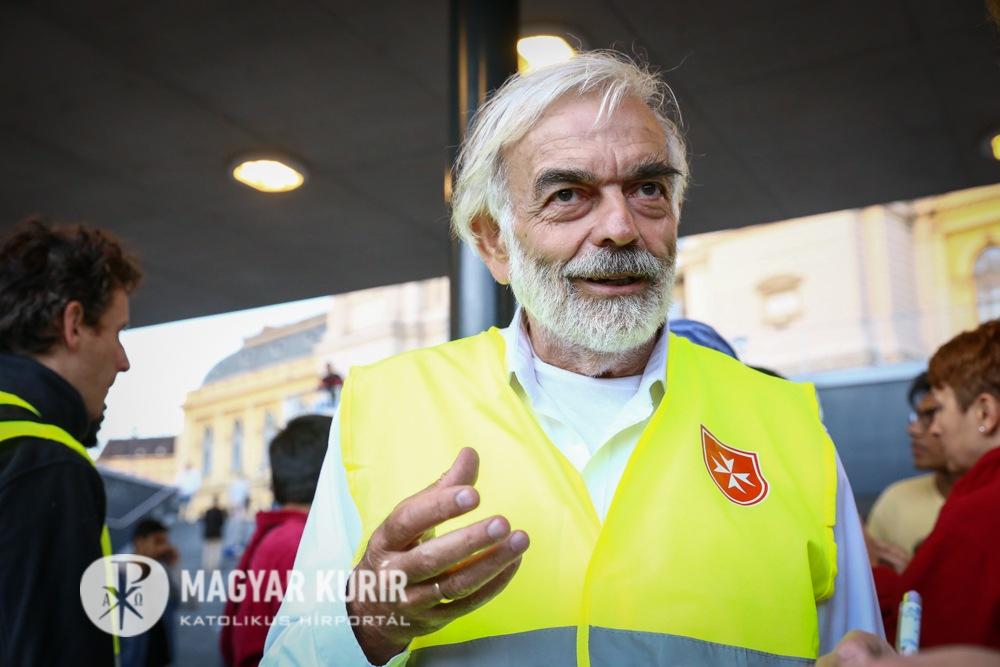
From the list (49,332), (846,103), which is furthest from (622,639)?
(846,103)

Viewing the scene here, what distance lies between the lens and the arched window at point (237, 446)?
22728 mm

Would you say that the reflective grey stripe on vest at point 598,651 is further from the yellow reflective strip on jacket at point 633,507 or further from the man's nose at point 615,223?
the man's nose at point 615,223

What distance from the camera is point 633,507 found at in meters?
1.49

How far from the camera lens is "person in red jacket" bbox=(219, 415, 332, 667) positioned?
2758 mm

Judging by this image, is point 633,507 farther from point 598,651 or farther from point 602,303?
point 602,303

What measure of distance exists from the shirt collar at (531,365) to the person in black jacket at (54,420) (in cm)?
95

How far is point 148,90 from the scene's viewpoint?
430 centimetres

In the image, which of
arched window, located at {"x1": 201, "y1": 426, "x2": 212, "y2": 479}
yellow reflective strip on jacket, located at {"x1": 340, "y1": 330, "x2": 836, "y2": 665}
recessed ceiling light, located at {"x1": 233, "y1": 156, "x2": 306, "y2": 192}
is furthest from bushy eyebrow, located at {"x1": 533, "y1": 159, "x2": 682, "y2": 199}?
arched window, located at {"x1": 201, "y1": 426, "x2": 212, "y2": 479}

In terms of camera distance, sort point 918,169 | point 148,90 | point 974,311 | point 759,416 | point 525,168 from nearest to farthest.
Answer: point 759,416, point 525,168, point 148,90, point 918,169, point 974,311

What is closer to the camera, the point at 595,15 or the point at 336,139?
the point at 595,15

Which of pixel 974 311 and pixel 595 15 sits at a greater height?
pixel 974 311

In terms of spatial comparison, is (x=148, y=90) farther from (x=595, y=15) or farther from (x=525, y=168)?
(x=525, y=168)

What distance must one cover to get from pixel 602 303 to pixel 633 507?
0.45 m

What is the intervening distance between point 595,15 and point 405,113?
1.19 m
